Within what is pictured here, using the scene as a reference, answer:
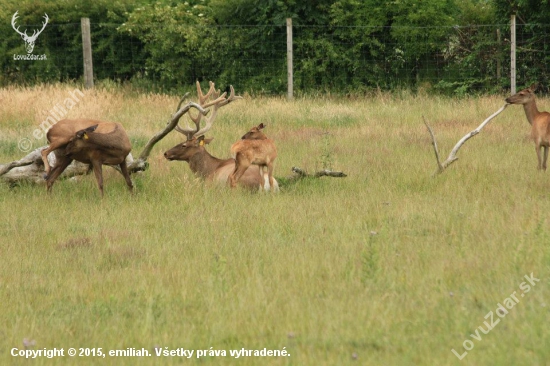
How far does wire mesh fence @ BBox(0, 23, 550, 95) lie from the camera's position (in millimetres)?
21547

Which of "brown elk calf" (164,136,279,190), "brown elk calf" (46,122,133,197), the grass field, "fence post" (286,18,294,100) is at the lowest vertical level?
the grass field

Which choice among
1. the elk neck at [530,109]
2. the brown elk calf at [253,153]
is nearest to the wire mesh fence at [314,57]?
the elk neck at [530,109]

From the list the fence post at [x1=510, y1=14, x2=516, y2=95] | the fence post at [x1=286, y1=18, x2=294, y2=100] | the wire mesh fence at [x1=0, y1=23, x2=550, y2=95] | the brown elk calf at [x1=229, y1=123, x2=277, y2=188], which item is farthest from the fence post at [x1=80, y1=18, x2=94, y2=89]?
the brown elk calf at [x1=229, y1=123, x2=277, y2=188]

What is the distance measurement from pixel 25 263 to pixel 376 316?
3318 mm

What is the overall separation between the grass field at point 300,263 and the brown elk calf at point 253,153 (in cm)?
35

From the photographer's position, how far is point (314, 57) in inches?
893

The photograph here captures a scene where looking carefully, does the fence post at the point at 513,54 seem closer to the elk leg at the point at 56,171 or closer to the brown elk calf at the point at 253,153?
the brown elk calf at the point at 253,153

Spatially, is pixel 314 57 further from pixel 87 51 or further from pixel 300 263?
pixel 300 263

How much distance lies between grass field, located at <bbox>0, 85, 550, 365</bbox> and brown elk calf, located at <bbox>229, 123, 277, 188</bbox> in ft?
1.15

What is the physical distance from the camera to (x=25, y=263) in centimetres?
759

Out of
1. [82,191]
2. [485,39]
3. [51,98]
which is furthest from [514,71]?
[82,191]

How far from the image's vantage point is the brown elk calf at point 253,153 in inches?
420

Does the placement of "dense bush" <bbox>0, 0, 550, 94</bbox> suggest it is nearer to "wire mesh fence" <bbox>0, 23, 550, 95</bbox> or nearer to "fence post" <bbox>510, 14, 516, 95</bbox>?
"wire mesh fence" <bbox>0, 23, 550, 95</bbox>

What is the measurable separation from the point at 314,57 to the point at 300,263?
628 inches
